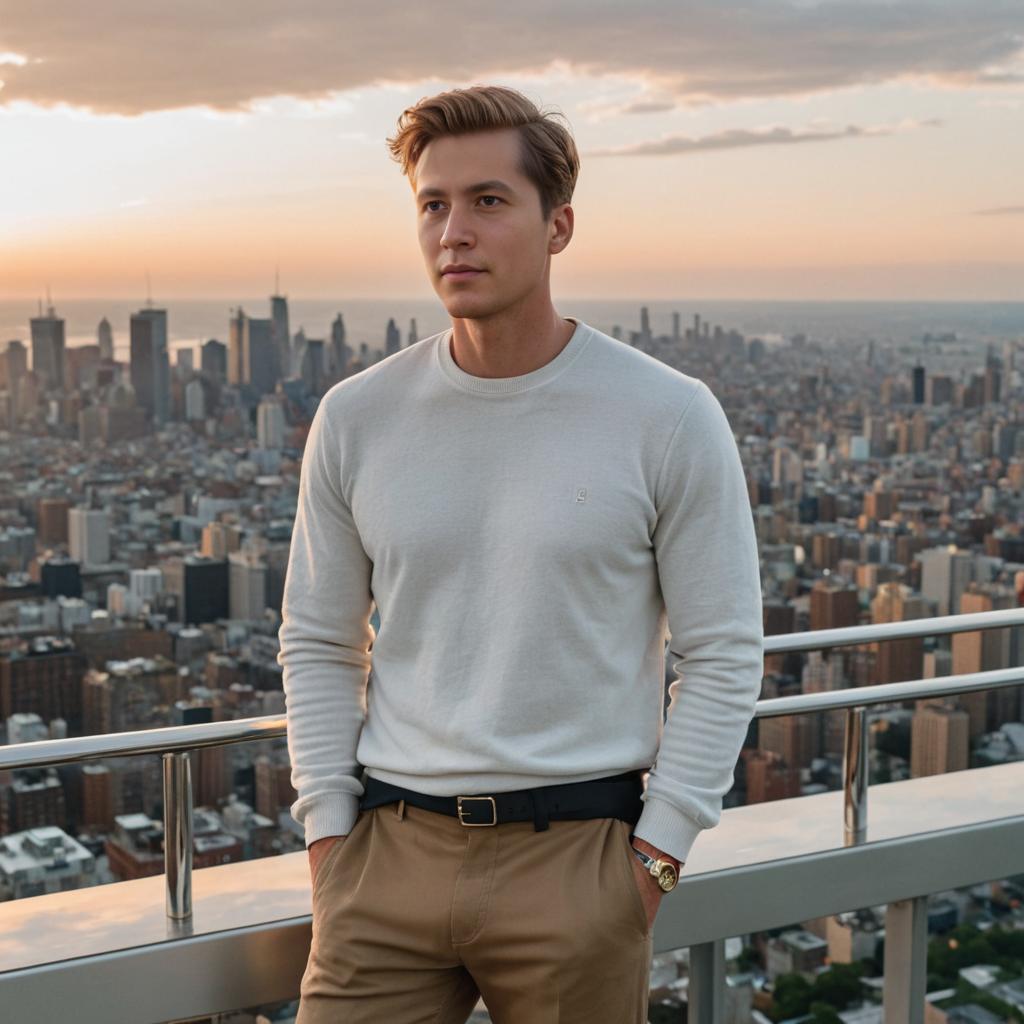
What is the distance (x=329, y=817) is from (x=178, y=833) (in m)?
0.33

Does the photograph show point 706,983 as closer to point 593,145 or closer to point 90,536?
point 593,145

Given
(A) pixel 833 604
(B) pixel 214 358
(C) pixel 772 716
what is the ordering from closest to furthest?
1. (C) pixel 772 716
2. (A) pixel 833 604
3. (B) pixel 214 358

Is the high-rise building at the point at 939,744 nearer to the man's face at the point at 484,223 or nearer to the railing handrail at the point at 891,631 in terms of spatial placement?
the railing handrail at the point at 891,631

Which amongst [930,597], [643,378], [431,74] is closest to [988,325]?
[930,597]

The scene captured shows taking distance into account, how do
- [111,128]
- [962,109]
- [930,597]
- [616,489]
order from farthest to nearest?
1. [962,109]
2. [111,128]
3. [930,597]
4. [616,489]

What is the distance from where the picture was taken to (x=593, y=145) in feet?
27.8

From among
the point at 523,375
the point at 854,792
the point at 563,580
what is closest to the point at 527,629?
the point at 563,580

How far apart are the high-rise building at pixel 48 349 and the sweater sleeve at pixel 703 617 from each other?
849cm

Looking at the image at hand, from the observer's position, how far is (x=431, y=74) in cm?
1020

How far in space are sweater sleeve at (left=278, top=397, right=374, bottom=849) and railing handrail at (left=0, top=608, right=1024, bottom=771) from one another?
0.40 ft

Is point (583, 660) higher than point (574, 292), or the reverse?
point (574, 292)

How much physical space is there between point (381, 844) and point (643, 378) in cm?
65

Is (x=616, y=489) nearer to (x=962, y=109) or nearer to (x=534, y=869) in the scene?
(x=534, y=869)

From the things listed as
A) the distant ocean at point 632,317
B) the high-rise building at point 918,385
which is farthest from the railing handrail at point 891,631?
the high-rise building at point 918,385
